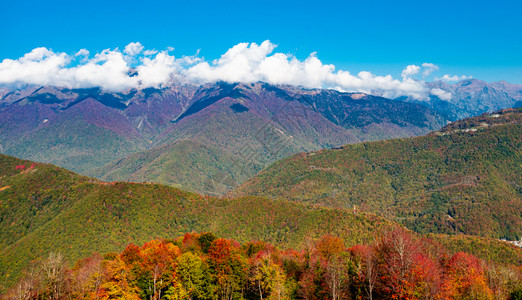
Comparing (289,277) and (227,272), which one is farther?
(289,277)

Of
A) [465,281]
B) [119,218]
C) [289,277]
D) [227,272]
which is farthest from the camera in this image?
[119,218]

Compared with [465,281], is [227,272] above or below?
above

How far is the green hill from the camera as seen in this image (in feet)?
426

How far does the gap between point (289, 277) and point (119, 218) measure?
112m

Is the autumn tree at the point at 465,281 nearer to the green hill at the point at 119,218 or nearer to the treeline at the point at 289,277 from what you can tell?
the treeline at the point at 289,277

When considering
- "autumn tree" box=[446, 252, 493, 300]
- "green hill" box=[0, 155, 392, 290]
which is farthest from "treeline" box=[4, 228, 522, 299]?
"green hill" box=[0, 155, 392, 290]

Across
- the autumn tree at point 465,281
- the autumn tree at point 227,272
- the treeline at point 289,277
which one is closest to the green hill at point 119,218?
the treeline at point 289,277

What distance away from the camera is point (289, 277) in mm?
65375

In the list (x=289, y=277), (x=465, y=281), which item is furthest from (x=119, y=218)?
(x=465, y=281)

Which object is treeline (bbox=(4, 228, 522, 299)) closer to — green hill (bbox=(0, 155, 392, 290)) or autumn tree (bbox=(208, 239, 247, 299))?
autumn tree (bbox=(208, 239, 247, 299))

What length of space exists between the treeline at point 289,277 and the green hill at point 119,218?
70.7 m

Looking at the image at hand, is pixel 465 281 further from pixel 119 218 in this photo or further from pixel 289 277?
pixel 119 218

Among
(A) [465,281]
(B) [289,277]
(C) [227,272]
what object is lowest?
(B) [289,277]

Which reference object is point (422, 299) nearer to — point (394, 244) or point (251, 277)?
point (394, 244)
